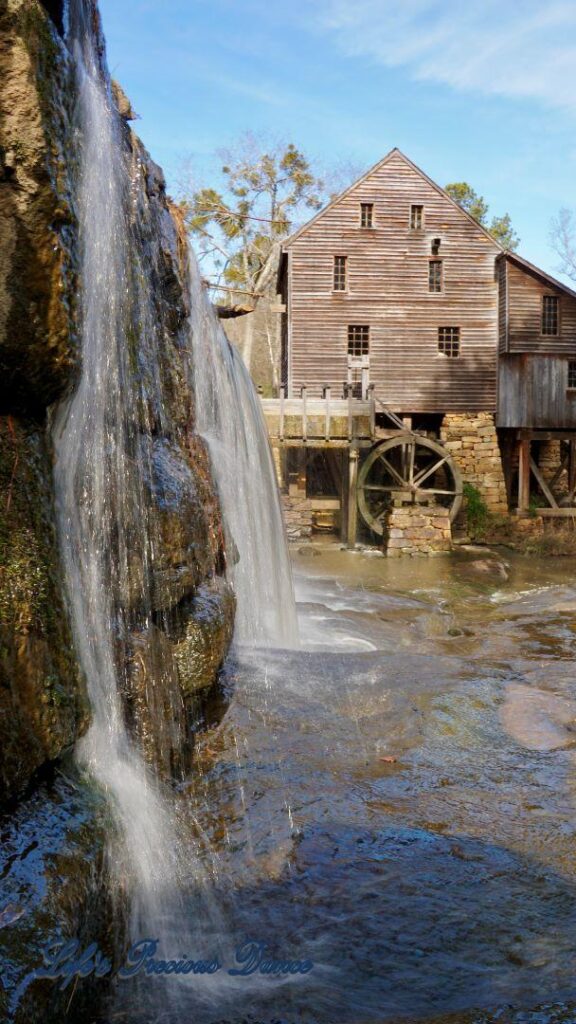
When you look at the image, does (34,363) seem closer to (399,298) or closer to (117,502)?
(117,502)

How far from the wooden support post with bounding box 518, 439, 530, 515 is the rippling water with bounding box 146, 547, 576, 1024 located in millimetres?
15681

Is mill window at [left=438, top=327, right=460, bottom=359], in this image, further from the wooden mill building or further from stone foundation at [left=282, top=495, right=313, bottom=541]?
stone foundation at [left=282, top=495, right=313, bottom=541]

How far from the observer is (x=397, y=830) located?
406 centimetres

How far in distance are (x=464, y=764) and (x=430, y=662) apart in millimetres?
2354

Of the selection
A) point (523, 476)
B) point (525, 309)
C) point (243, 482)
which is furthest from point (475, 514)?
point (243, 482)

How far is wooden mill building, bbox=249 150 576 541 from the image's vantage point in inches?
896

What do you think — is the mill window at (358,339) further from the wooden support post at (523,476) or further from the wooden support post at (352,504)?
the wooden support post at (523,476)

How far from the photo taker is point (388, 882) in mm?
3598

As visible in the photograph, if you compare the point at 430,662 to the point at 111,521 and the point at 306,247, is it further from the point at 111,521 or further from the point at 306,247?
the point at 306,247

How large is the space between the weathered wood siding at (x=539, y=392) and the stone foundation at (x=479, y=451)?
908 millimetres

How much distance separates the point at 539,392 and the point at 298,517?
8116 millimetres

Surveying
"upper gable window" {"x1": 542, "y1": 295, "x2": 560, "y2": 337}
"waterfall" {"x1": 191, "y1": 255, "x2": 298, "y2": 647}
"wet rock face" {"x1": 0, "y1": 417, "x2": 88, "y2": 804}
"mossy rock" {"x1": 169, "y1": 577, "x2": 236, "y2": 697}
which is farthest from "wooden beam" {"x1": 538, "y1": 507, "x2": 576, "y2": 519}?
Answer: "wet rock face" {"x1": 0, "y1": 417, "x2": 88, "y2": 804}

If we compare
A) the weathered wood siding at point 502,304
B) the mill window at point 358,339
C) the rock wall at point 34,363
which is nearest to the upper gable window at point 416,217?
the weathered wood siding at point 502,304

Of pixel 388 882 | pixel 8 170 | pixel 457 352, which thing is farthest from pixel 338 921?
pixel 457 352
